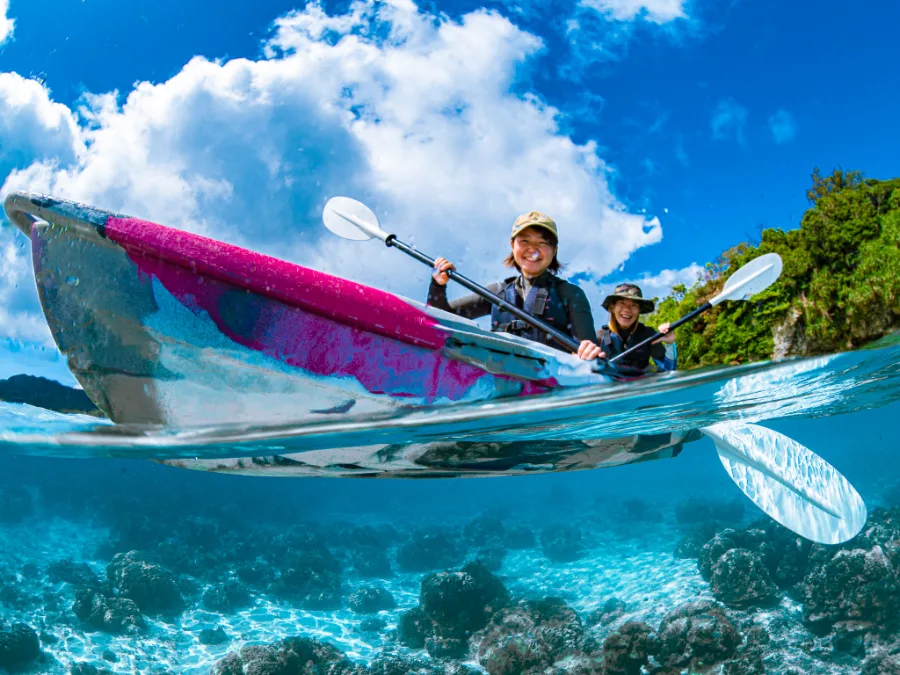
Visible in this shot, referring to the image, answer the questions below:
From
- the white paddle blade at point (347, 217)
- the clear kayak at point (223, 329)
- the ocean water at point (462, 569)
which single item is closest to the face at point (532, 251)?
the clear kayak at point (223, 329)

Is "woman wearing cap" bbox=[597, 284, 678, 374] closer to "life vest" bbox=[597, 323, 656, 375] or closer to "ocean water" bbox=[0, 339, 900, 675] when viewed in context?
"life vest" bbox=[597, 323, 656, 375]

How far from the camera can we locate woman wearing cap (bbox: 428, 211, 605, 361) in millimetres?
3471

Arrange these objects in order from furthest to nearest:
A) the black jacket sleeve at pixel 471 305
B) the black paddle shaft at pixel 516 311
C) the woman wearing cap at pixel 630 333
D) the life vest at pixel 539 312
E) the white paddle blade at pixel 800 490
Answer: the white paddle blade at pixel 800 490
the woman wearing cap at pixel 630 333
the black jacket sleeve at pixel 471 305
the life vest at pixel 539 312
the black paddle shaft at pixel 516 311

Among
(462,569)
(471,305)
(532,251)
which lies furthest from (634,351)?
(462,569)

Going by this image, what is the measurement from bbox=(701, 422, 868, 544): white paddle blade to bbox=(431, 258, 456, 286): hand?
4679 mm

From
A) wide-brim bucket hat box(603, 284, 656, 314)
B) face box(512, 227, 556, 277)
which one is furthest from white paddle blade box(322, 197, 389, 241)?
wide-brim bucket hat box(603, 284, 656, 314)

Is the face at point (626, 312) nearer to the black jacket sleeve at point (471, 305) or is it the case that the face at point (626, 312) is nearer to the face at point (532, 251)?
the face at point (532, 251)

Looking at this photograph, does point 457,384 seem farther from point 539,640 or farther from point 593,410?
point 539,640

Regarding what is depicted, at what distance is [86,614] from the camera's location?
16.8 metres

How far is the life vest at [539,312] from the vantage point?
3447 mm

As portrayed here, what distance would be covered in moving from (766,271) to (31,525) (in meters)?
41.8

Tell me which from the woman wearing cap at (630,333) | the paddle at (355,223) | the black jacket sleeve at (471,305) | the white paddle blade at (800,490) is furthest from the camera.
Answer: the white paddle blade at (800,490)

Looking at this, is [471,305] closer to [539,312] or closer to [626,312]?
[539,312]

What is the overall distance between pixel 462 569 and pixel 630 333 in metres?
14.0
